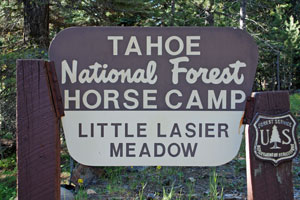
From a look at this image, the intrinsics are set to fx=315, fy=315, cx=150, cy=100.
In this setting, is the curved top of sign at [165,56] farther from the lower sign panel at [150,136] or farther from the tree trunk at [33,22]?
the tree trunk at [33,22]

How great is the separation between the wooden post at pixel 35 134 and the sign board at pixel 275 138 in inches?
39.5

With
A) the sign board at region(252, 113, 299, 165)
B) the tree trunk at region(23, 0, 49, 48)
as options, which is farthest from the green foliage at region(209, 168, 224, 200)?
the tree trunk at region(23, 0, 49, 48)

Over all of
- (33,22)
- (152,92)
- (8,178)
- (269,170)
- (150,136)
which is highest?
(33,22)

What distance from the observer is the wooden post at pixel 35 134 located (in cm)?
156

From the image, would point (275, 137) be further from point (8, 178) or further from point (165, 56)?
point (8, 178)

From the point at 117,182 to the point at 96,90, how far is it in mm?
2439

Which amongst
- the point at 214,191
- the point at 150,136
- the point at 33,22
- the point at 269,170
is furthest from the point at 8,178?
the point at 269,170

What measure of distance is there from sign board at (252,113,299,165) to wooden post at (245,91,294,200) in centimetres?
3

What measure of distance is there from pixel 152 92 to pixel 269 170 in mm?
700

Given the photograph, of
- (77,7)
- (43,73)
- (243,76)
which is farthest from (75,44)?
(77,7)

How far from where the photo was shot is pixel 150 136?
1.68 m

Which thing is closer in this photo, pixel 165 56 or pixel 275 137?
pixel 275 137

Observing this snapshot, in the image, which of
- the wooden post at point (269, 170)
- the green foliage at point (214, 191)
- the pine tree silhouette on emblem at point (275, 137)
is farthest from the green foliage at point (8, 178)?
the pine tree silhouette on emblem at point (275, 137)

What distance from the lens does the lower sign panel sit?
1.67m
